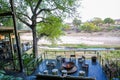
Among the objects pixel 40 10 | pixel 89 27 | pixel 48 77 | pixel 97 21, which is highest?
pixel 97 21

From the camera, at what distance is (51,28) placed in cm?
1495

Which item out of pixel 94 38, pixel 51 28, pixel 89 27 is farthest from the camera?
pixel 94 38

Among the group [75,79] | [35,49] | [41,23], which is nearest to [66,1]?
[41,23]

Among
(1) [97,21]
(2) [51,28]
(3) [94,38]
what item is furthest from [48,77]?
(3) [94,38]

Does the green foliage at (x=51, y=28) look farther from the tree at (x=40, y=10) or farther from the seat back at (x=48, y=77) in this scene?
the seat back at (x=48, y=77)

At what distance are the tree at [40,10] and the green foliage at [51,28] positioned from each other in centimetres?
13

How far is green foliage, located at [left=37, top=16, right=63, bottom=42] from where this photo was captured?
14.6 meters

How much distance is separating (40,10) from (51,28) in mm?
1940

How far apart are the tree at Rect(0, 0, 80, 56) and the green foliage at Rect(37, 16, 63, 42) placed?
0.44 ft

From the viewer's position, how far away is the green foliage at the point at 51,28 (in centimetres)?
1457

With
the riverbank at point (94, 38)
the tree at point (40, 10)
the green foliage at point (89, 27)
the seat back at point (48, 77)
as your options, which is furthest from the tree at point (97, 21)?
the seat back at point (48, 77)

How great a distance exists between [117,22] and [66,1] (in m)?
19.1

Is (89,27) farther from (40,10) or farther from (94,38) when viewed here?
(40,10)

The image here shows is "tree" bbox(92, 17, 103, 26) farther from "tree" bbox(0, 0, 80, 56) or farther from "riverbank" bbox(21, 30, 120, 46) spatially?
"tree" bbox(0, 0, 80, 56)
